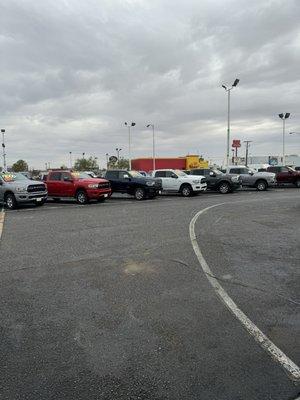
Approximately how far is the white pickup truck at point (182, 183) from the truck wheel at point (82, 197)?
7.18 m

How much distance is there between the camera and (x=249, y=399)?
362 cm

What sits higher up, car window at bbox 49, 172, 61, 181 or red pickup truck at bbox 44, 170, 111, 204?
car window at bbox 49, 172, 61, 181

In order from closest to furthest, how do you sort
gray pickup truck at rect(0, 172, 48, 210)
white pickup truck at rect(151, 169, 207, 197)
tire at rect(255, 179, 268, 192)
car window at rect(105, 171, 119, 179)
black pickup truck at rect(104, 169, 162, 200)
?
1. gray pickup truck at rect(0, 172, 48, 210)
2. black pickup truck at rect(104, 169, 162, 200)
3. car window at rect(105, 171, 119, 179)
4. white pickup truck at rect(151, 169, 207, 197)
5. tire at rect(255, 179, 268, 192)

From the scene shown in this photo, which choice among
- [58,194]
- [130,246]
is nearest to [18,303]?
[130,246]

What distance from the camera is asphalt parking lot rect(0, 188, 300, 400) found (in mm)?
3887

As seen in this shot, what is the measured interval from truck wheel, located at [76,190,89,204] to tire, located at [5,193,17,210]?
3.68 m

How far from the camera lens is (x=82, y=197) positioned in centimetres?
2373

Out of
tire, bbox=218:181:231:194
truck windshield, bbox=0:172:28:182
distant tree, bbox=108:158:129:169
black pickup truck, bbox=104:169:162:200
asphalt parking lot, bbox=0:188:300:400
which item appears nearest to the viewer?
asphalt parking lot, bbox=0:188:300:400

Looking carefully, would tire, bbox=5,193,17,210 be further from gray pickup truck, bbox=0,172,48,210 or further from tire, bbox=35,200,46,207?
tire, bbox=35,200,46,207

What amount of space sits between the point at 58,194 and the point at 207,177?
450 inches

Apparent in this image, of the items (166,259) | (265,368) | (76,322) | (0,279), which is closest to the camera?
(265,368)

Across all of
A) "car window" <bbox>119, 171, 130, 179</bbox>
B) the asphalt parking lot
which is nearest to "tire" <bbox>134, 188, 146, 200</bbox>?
"car window" <bbox>119, 171, 130, 179</bbox>

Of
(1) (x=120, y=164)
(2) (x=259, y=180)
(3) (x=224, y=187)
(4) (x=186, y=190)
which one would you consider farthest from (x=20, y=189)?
(1) (x=120, y=164)

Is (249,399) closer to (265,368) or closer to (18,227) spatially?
(265,368)
